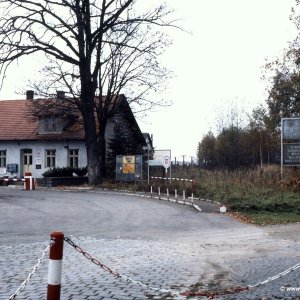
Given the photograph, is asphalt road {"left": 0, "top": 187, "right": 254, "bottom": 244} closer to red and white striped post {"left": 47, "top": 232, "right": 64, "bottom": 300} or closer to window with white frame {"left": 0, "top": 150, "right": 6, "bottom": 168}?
red and white striped post {"left": 47, "top": 232, "right": 64, "bottom": 300}

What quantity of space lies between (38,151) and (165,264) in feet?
136

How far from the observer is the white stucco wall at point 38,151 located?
4928cm

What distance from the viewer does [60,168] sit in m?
45.5

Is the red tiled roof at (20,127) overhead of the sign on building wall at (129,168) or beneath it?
overhead

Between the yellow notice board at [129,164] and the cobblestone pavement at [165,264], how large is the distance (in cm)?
2175

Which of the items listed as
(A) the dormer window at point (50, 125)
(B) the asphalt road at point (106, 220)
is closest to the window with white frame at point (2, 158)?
(A) the dormer window at point (50, 125)

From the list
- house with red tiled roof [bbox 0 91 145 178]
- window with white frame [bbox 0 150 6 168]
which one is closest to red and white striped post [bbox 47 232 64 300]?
house with red tiled roof [bbox 0 91 145 178]

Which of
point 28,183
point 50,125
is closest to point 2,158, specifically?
point 50,125

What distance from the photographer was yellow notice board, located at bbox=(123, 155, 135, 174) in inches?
1469

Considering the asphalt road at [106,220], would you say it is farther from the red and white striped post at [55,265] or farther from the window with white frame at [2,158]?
the window with white frame at [2,158]

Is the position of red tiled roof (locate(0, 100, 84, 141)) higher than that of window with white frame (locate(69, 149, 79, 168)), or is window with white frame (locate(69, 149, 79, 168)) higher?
red tiled roof (locate(0, 100, 84, 141))

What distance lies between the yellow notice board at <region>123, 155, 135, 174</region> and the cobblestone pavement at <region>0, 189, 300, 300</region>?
71.4ft

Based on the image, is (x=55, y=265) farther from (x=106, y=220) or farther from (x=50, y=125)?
(x=50, y=125)

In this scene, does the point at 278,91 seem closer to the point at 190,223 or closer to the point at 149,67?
the point at 149,67
